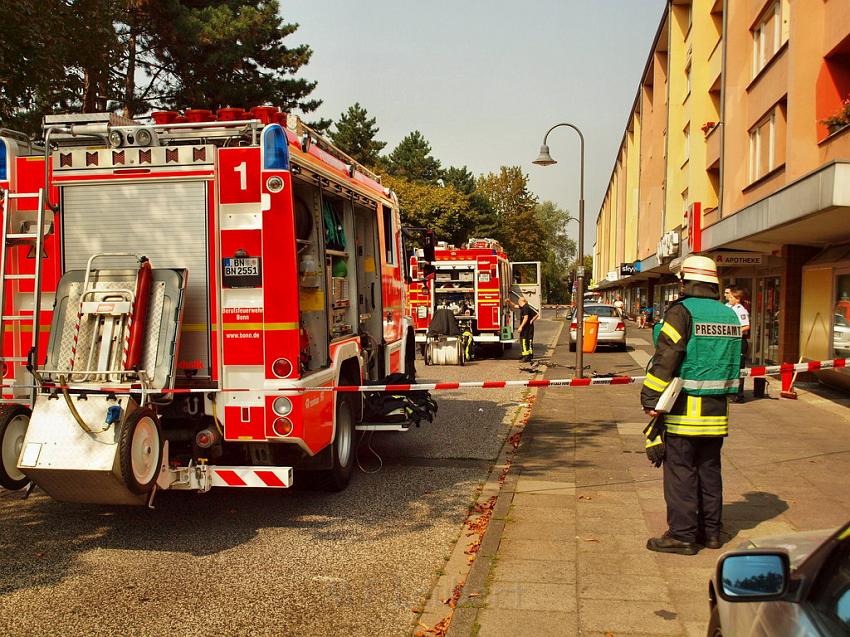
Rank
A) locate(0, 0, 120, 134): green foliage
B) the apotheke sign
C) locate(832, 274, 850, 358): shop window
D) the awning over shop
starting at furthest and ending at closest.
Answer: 1. the apotheke sign
2. locate(832, 274, 850, 358): shop window
3. the awning over shop
4. locate(0, 0, 120, 134): green foliage

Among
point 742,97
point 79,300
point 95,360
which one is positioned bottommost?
point 95,360

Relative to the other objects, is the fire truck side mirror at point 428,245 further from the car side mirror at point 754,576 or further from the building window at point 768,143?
the car side mirror at point 754,576

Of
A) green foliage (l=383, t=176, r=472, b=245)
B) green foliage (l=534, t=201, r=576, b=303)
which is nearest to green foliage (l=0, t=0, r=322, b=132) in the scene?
green foliage (l=383, t=176, r=472, b=245)

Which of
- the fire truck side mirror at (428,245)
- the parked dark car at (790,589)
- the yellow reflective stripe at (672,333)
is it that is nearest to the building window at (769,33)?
the fire truck side mirror at (428,245)

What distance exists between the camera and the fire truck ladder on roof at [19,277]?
221 inches

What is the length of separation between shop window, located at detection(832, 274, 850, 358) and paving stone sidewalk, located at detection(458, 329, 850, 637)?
1.92m

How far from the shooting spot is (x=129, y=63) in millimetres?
20906

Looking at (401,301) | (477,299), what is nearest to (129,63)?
(477,299)

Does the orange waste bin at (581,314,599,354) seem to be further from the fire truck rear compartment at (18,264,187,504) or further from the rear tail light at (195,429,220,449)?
the fire truck rear compartment at (18,264,187,504)

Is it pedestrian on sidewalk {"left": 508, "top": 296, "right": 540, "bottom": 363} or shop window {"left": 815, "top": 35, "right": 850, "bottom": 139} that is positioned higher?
shop window {"left": 815, "top": 35, "right": 850, "bottom": 139}

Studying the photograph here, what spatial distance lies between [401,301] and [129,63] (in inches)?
582

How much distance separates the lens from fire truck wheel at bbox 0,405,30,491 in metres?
5.42

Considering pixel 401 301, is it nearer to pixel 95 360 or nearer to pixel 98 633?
pixel 95 360

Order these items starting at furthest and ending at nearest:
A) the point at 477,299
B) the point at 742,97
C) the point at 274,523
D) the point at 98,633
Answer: the point at 477,299
the point at 742,97
the point at 274,523
the point at 98,633
